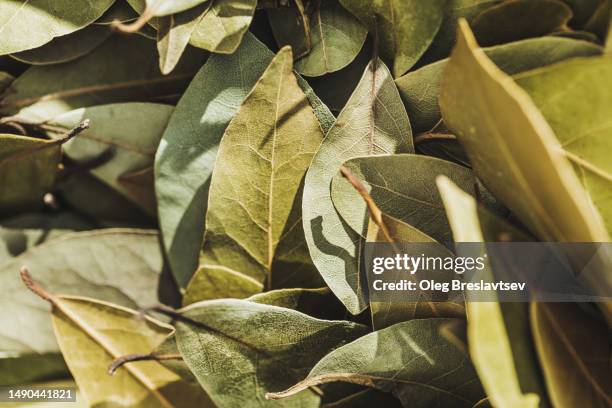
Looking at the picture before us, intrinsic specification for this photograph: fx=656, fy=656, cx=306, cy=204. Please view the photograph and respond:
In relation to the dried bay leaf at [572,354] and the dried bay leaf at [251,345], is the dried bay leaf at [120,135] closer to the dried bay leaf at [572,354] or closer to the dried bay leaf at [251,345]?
the dried bay leaf at [251,345]

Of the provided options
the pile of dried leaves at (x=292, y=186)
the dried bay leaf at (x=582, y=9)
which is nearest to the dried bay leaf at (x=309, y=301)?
the pile of dried leaves at (x=292, y=186)

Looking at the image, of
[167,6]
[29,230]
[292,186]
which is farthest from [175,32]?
[29,230]

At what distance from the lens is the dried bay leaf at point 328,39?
1.36 ft

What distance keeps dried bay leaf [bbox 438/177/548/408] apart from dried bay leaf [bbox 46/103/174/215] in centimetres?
24

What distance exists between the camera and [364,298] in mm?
406

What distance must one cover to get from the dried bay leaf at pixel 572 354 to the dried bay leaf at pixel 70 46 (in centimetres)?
33

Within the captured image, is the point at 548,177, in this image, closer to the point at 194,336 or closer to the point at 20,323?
the point at 194,336

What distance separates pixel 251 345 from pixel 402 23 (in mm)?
219

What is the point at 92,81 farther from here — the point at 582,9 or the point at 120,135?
the point at 582,9

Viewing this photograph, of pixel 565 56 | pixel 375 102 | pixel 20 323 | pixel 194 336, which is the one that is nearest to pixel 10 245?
pixel 20 323

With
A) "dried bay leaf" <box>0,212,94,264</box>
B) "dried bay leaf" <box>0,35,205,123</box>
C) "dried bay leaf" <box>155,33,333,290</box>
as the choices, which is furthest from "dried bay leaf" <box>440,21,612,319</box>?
"dried bay leaf" <box>0,212,94,264</box>

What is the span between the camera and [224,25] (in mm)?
402

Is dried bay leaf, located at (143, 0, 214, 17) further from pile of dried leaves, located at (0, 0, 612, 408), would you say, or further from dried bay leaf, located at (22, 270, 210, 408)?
dried bay leaf, located at (22, 270, 210, 408)

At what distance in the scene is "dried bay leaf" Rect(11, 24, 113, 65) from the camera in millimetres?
454
